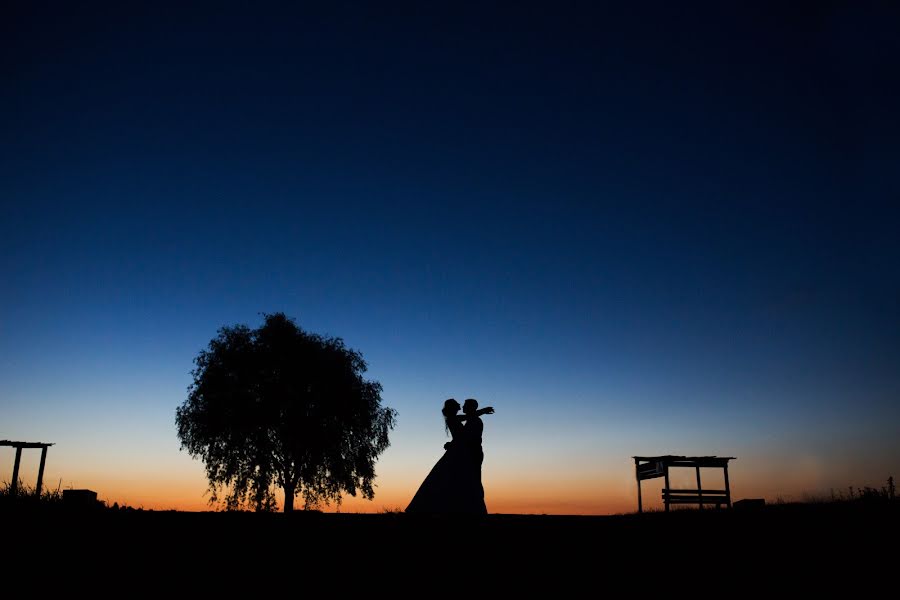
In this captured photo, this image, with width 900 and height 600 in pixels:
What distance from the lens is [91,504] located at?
9500 mm

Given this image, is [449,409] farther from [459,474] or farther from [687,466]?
[687,466]

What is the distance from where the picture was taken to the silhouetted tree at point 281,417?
30.6 m

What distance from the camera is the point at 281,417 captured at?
31281mm

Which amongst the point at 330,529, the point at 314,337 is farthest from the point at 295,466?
the point at 330,529

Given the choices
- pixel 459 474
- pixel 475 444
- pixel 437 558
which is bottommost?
pixel 437 558

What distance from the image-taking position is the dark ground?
16.2ft

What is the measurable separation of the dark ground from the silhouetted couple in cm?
213

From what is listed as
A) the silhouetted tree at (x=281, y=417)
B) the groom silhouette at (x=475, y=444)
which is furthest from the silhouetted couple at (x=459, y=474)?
the silhouetted tree at (x=281, y=417)

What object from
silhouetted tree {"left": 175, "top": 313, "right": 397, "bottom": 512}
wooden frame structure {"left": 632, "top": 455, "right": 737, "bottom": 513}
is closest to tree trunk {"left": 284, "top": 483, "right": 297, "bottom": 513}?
silhouetted tree {"left": 175, "top": 313, "right": 397, "bottom": 512}

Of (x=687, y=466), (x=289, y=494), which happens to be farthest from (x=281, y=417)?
(x=687, y=466)

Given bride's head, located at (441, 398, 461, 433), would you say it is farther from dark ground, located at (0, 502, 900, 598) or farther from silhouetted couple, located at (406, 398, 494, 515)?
dark ground, located at (0, 502, 900, 598)

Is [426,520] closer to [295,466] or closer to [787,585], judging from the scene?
[787,585]

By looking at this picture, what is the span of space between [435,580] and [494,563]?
0.89 metres

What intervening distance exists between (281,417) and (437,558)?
27053mm
